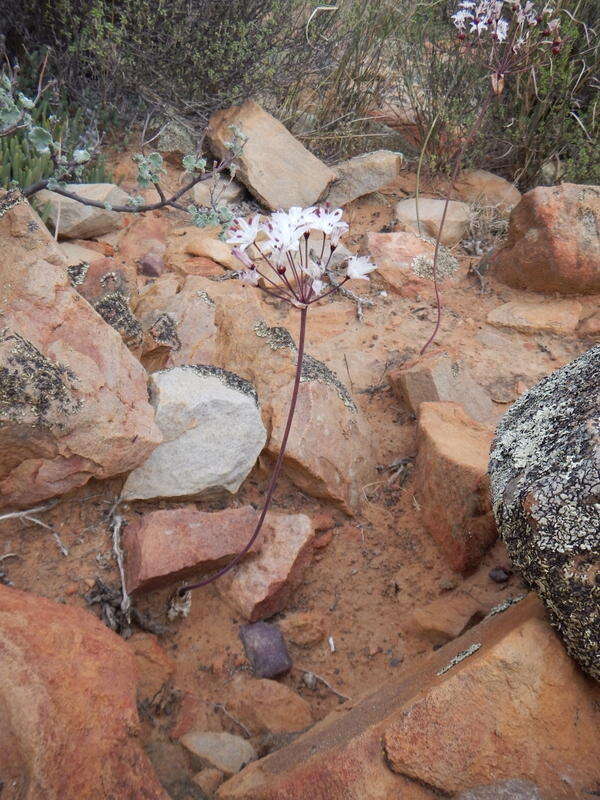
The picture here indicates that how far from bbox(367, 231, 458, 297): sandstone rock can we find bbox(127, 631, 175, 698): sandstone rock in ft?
9.75

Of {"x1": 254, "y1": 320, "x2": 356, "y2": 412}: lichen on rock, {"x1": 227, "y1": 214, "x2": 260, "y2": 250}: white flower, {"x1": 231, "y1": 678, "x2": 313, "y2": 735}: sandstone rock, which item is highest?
{"x1": 227, "y1": 214, "x2": 260, "y2": 250}: white flower

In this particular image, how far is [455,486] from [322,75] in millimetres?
4555

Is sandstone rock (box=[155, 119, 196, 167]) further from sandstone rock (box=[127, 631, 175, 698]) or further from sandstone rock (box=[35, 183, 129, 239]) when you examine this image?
sandstone rock (box=[127, 631, 175, 698])

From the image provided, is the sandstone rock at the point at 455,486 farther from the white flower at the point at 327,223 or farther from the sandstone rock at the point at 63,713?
the sandstone rock at the point at 63,713

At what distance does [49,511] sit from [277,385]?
3.54 feet

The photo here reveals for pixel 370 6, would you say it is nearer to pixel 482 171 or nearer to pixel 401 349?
pixel 482 171

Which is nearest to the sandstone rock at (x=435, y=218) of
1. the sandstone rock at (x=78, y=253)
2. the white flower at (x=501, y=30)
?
the white flower at (x=501, y=30)

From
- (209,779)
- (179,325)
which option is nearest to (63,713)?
(209,779)

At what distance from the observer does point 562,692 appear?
5.58ft

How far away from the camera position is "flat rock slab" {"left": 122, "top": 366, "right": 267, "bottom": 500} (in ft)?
8.83

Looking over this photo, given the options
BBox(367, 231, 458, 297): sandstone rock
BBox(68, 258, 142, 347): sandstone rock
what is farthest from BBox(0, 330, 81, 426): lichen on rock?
BBox(367, 231, 458, 297): sandstone rock

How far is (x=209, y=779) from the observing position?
1.94m

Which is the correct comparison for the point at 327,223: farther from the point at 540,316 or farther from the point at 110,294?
the point at 540,316

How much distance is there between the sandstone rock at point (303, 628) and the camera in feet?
8.43
